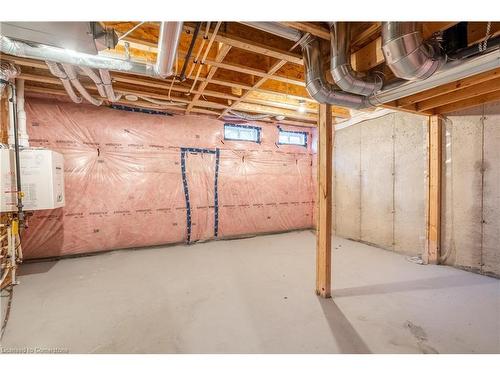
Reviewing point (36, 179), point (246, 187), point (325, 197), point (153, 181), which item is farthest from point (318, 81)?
point (36, 179)

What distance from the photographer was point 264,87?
2.94 meters

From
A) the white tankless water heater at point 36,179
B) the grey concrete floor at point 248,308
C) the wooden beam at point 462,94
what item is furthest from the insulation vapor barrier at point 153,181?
the wooden beam at point 462,94

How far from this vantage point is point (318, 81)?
1890 mm

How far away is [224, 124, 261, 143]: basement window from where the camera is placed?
438cm

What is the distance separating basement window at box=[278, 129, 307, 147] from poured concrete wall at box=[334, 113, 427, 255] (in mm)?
796

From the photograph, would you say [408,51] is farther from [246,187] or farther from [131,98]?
[246,187]

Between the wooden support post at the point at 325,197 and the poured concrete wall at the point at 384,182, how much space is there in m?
1.92

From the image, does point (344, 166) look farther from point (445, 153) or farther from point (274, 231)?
point (274, 231)

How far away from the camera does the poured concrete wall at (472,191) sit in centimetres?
259

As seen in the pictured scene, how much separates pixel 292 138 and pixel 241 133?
4.05ft

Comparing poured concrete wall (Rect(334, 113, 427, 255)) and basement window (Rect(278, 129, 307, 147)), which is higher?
basement window (Rect(278, 129, 307, 147))

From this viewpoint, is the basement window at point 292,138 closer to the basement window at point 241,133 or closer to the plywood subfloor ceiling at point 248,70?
the basement window at point 241,133

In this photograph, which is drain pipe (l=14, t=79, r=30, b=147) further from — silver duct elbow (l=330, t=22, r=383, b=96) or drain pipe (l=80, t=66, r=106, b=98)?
silver duct elbow (l=330, t=22, r=383, b=96)

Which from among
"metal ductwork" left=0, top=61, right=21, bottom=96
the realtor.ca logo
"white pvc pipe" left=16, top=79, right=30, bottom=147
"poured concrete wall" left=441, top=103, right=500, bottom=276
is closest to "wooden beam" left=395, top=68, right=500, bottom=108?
"poured concrete wall" left=441, top=103, right=500, bottom=276
